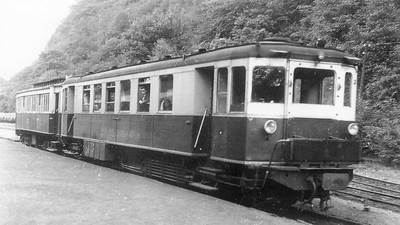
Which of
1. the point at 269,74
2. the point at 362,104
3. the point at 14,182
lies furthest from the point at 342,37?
the point at 14,182

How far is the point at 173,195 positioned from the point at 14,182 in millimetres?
3683

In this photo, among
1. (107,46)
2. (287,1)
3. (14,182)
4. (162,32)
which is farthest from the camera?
(107,46)

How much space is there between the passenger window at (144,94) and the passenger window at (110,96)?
6.50ft

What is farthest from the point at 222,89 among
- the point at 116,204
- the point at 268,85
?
the point at 116,204

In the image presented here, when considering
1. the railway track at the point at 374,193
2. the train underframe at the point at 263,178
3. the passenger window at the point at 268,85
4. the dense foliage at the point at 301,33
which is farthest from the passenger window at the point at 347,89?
the dense foliage at the point at 301,33

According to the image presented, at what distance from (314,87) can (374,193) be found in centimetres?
287

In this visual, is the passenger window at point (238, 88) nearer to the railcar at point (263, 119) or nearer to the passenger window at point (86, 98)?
the railcar at point (263, 119)

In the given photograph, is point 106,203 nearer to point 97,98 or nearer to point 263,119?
point 263,119

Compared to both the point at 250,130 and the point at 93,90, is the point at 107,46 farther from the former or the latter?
the point at 250,130

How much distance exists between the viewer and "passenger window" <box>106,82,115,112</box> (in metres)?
14.9

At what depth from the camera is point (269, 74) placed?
9.33m

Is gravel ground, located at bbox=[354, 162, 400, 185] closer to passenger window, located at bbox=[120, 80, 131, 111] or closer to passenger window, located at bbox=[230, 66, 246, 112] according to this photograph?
passenger window, located at bbox=[230, 66, 246, 112]

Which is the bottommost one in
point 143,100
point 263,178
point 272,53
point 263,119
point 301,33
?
point 263,178

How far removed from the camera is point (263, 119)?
359 inches
